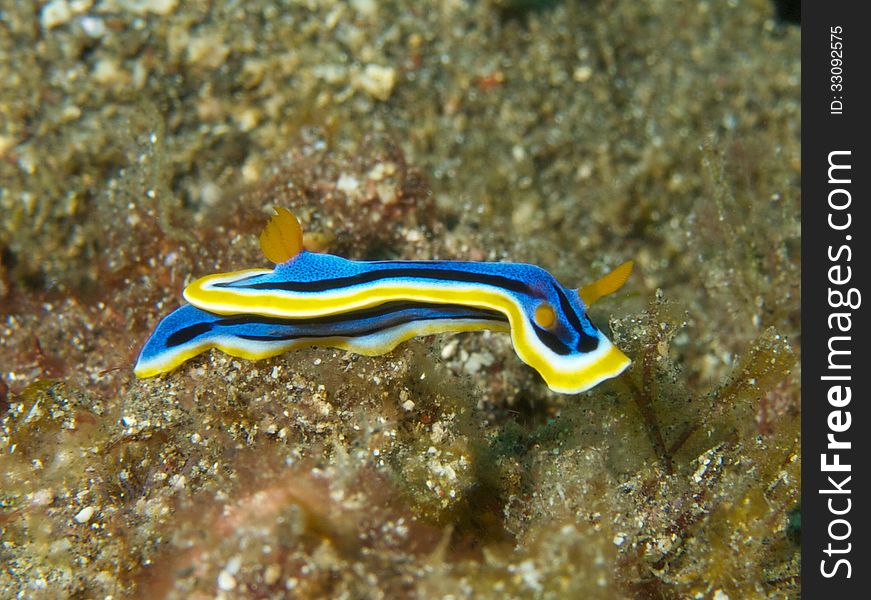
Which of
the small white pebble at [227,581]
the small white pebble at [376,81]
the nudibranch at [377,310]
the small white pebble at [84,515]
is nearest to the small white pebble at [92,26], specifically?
the small white pebble at [376,81]

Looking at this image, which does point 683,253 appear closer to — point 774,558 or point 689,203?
point 689,203

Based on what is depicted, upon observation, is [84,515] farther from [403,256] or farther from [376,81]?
[376,81]

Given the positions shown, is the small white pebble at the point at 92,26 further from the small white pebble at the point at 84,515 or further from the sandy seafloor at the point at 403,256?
the small white pebble at the point at 84,515

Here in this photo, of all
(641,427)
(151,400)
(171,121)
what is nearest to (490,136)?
(171,121)
